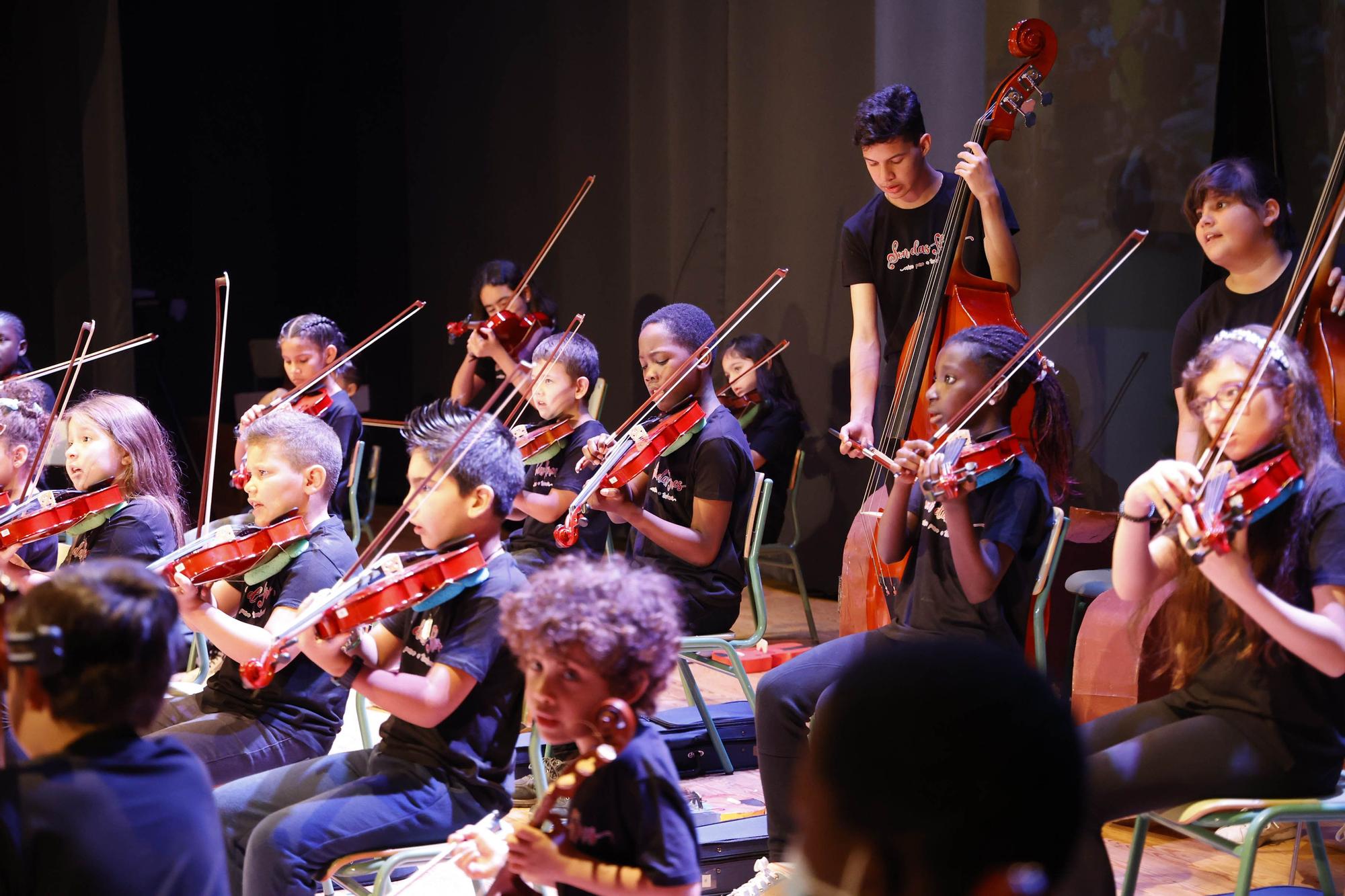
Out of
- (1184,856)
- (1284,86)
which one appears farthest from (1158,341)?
(1184,856)

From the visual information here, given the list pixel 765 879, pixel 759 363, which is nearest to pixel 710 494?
pixel 759 363

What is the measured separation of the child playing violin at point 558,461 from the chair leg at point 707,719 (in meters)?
0.47

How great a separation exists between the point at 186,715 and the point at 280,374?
4.90 metres

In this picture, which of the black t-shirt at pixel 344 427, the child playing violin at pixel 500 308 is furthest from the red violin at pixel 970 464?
the child playing violin at pixel 500 308

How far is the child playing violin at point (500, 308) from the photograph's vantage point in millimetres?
5137

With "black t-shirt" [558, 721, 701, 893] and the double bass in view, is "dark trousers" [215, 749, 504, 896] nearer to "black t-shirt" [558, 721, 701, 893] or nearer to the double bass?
"black t-shirt" [558, 721, 701, 893]

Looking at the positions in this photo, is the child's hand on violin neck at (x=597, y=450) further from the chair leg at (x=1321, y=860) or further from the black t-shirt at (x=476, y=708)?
the chair leg at (x=1321, y=860)

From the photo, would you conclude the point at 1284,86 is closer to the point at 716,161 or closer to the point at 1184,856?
A: the point at 1184,856

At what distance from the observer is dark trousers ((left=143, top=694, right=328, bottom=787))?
2.20m

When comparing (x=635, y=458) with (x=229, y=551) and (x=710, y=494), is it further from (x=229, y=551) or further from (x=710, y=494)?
(x=229, y=551)

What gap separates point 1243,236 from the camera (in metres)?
2.58

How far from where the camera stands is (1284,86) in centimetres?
333

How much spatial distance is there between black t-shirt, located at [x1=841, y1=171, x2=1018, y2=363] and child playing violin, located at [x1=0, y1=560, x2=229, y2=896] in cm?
224

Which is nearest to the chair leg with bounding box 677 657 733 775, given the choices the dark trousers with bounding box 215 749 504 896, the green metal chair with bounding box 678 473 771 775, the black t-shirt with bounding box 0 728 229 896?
the green metal chair with bounding box 678 473 771 775
